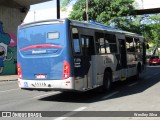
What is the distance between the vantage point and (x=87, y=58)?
1301 centimetres

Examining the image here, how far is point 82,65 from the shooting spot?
1261cm

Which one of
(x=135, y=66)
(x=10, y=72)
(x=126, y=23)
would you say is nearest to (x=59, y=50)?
(x=135, y=66)

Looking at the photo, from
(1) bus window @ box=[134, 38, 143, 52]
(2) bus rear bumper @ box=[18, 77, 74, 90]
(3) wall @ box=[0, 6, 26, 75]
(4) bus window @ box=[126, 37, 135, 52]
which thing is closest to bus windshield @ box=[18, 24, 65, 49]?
(2) bus rear bumper @ box=[18, 77, 74, 90]

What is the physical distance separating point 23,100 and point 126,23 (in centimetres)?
3235

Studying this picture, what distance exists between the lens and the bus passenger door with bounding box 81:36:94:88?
42.0 ft

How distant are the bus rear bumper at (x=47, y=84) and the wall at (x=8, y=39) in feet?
61.7

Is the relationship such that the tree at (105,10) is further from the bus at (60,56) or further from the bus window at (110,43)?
the bus at (60,56)

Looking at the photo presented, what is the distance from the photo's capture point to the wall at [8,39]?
31.2 m

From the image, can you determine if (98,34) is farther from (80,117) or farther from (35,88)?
(80,117)

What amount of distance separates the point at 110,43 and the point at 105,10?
90.2 feet

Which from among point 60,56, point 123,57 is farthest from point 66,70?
point 123,57

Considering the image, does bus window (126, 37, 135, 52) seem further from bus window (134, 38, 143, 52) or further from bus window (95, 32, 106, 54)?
bus window (95, 32, 106, 54)

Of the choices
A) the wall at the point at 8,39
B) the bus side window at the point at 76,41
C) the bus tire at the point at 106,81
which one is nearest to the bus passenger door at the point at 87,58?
the bus side window at the point at 76,41

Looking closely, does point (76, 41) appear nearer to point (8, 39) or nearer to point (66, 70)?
point (66, 70)
